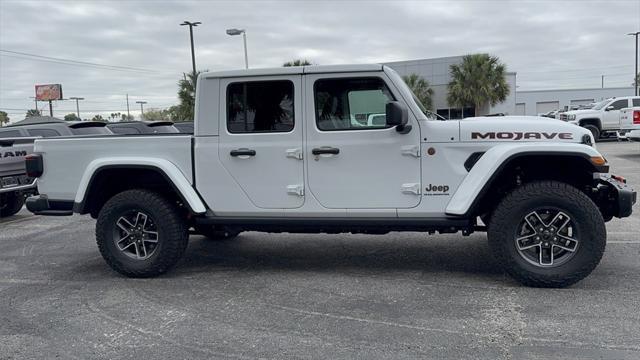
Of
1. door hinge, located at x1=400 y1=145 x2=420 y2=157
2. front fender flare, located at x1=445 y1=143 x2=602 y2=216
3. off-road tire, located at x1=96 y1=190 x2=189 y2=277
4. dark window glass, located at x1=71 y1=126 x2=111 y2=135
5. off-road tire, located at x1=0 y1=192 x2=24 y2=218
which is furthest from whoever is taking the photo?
dark window glass, located at x1=71 y1=126 x2=111 y2=135

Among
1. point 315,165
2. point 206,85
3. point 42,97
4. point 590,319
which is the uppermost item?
point 42,97

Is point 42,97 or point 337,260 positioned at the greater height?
point 42,97

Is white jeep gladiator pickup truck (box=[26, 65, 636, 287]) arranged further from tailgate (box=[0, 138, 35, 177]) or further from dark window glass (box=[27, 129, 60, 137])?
dark window glass (box=[27, 129, 60, 137])

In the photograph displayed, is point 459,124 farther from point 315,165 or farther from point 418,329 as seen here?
point 418,329

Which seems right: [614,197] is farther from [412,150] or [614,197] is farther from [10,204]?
[10,204]

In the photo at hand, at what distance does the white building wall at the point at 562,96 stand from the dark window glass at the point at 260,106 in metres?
69.3

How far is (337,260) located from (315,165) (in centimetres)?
143

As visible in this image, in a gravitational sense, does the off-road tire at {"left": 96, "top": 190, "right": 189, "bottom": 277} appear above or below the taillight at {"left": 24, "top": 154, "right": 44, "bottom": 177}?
below

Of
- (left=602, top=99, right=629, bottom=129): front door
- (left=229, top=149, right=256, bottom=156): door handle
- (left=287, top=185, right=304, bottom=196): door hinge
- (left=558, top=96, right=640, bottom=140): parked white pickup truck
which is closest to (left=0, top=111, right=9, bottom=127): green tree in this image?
(left=558, top=96, right=640, bottom=140): parked white pickup truck

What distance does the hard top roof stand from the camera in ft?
16.8

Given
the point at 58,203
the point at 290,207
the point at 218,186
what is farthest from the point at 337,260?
the point at 58,203

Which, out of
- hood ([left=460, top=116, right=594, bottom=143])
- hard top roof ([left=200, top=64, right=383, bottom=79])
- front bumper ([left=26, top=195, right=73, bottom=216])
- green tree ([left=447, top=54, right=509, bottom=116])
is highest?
green tree ([left=447, top=54, right=509, bottom=116])

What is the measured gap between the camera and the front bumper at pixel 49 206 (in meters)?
5.73

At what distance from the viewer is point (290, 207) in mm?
5277
